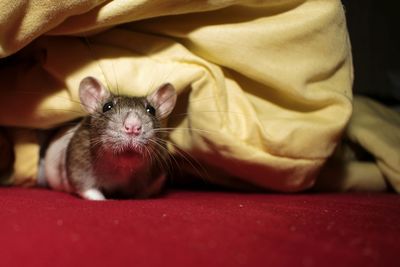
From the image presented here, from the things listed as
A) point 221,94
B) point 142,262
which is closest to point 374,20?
point 221,94

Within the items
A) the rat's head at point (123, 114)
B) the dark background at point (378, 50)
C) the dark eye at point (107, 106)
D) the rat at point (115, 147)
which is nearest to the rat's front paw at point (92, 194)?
the rat at point (115, 147)

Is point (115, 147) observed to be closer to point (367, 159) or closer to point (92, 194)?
point (92, 194)

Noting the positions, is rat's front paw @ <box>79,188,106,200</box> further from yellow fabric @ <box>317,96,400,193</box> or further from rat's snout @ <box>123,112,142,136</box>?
yellow fabric @ <box>317,96,400,193</box>

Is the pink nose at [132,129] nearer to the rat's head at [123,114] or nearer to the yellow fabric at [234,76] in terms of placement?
the rat's head at [123,114]

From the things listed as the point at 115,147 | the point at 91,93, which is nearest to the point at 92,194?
the point at 115,147

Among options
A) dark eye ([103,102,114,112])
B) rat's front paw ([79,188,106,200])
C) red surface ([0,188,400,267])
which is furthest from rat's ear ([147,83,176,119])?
red surface ([0,188,400,267])

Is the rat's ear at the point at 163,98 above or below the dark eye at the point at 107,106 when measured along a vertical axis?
above
